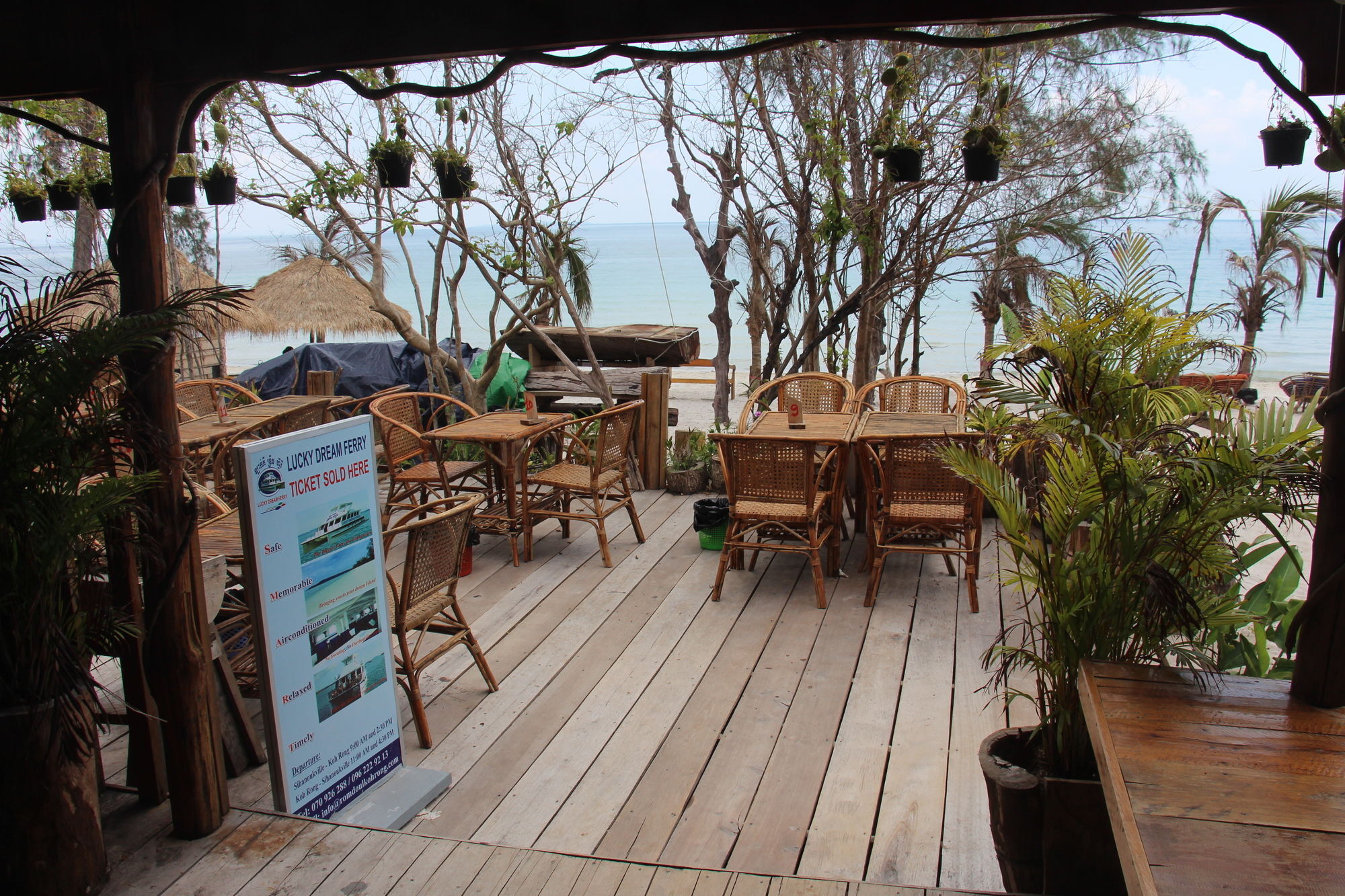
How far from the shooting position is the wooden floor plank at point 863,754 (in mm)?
2998

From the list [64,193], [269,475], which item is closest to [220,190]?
[64,193]

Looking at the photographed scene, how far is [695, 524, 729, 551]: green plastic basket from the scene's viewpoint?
5.82m

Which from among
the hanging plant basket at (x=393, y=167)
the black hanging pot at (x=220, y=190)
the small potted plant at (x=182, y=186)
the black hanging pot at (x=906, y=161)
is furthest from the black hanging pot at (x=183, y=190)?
the black hanging pot at (x=906, y=161)

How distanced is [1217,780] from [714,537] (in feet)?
12.9

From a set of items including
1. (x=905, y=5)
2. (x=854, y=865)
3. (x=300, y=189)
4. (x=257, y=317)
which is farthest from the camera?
(x=257, y=317)

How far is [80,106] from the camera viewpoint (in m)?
7.98

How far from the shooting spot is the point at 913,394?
6.42m

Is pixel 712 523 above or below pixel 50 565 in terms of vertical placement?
below

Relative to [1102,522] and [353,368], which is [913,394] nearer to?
[1102,522]

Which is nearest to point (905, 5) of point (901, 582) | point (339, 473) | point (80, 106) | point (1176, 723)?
point (1176, 723)

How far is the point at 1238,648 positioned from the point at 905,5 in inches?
90.3

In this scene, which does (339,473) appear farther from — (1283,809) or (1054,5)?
(1283,809)

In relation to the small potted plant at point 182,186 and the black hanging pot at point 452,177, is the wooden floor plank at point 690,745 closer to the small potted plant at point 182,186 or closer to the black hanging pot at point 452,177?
the black hanging pot at point 452,177

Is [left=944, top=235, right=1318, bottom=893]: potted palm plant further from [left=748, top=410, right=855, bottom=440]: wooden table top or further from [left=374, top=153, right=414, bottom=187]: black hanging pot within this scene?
[left=374, top=153, right=414, bottom=187]: black hanging pot
